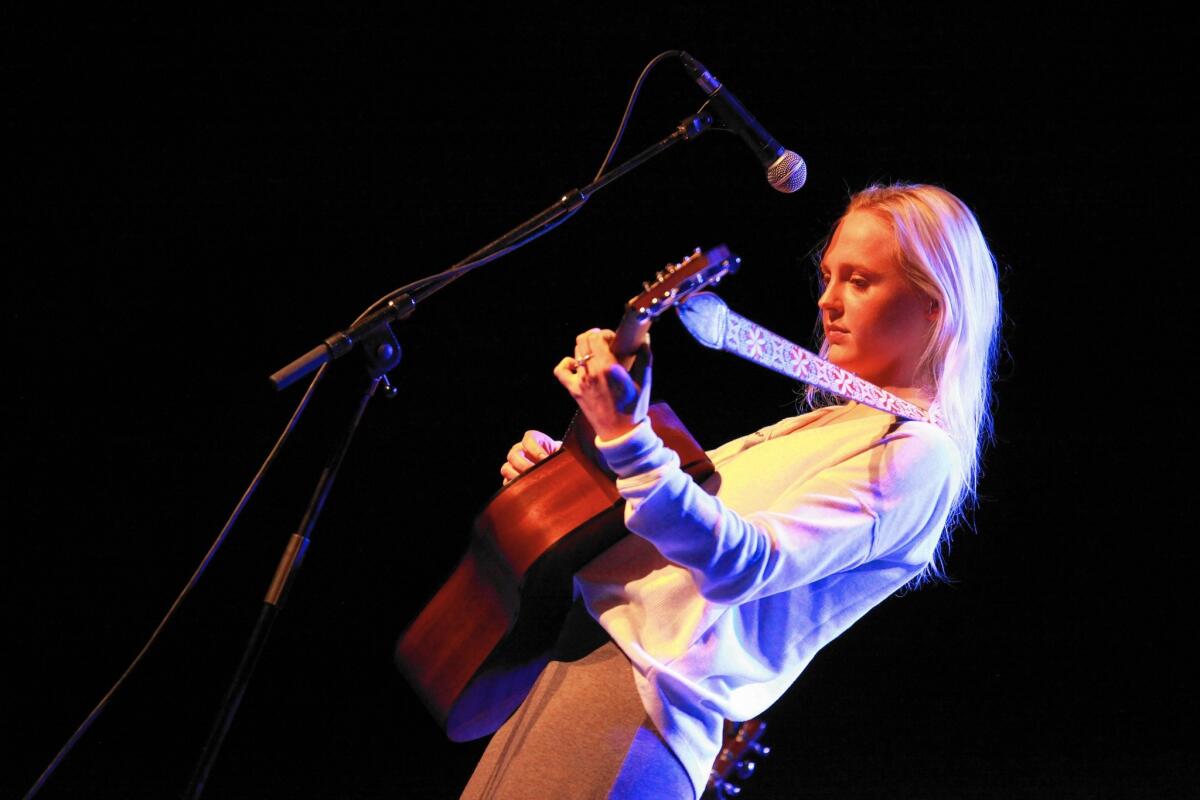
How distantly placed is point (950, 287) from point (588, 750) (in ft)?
3.63

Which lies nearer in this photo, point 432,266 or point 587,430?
point 587,430

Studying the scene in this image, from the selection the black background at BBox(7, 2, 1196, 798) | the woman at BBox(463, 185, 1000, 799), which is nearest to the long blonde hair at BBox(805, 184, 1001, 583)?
the woman at BBox(463, 185, 1000, 799)

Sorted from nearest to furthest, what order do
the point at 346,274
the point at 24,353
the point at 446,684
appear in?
the point at 446,684, the point at 24,353, the point at 346,274

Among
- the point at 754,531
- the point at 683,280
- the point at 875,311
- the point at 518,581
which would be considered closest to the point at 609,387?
the point at 683,280

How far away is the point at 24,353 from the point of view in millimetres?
2887

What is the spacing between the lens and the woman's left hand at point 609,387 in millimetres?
1316

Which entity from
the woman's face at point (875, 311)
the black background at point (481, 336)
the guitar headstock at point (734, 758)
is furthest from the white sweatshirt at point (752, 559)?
the black background at point (481, 336)

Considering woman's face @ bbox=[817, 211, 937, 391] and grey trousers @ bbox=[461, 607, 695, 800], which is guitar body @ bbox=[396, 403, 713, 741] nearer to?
grey trousers @ bbox=[461, 607, 695, 800]

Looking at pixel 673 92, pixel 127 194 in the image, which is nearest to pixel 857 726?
pixel 673 92

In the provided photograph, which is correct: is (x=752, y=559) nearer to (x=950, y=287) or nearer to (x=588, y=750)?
(x=588, y=750)

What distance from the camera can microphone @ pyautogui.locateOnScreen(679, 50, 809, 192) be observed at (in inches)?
76.4

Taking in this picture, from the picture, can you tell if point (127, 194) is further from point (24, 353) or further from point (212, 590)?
point (212, 590)

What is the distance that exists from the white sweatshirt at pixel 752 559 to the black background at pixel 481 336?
153 cm

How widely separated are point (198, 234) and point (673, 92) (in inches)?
61.2
